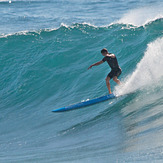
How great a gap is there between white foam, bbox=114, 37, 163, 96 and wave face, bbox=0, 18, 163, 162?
0.11 feet

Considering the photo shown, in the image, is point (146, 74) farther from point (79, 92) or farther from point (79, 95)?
point (79, 92)

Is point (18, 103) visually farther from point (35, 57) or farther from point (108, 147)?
point (108, 147)

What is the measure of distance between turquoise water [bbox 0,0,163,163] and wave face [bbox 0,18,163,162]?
0.03 meters

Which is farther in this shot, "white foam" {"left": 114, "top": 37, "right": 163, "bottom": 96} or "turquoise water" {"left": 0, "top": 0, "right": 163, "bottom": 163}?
"white foam" {"left": 114, "top": 37, "right": 163, "bottom": 96}

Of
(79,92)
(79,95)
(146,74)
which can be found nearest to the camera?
(146,74)

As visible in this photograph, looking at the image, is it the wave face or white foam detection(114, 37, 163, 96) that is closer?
the wave face

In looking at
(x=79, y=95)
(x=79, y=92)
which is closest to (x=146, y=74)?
(x=79, y=95)

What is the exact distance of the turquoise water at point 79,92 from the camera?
7676 mm

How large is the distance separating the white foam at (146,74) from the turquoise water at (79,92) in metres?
0.03

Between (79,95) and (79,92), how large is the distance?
0.29 meters

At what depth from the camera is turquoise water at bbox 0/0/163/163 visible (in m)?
7.68

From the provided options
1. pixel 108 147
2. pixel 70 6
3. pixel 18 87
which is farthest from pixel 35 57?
pixel 70 6

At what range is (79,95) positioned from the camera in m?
12.4

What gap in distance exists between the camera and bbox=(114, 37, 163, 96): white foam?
10.5m
